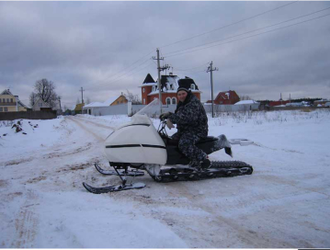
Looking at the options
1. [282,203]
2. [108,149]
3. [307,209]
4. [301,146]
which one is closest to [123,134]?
[108,149]

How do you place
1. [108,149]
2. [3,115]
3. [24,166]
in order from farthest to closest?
[3,115] → [24,166] → [108,149]

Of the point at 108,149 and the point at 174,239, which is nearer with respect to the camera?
the point at 174,239

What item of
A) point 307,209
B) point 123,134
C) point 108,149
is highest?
A: point 123,134

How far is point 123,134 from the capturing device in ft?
12.9

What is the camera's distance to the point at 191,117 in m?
4.12

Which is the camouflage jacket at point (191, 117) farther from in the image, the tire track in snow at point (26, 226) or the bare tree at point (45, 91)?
the bare tree at point (45, 91)

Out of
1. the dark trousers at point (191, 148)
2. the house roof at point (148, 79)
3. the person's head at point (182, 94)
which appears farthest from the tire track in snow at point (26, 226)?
the house roof at point (148, 79)

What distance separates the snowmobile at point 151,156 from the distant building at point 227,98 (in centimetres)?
8690

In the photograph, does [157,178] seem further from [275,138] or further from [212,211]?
[275,138]

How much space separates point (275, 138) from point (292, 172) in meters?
4.20

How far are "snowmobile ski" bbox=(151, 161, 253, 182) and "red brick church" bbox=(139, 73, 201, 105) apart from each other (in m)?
45.4

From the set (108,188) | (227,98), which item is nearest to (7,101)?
(227,98)

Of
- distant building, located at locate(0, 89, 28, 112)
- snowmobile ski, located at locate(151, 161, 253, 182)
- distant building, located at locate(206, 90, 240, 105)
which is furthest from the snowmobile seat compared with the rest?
distant building, located at locate(206, 90, 240, 105)

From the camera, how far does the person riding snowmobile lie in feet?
13.6
